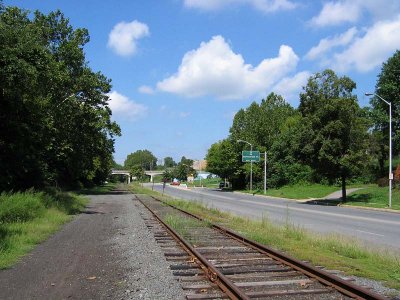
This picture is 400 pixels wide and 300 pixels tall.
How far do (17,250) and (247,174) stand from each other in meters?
75.4

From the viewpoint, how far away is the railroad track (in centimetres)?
743

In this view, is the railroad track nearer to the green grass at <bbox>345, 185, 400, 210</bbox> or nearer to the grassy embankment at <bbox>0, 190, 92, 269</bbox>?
the grassy embankment at <bbox>0, 190, 92, 269</bbox>

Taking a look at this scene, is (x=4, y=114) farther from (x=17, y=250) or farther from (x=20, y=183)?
(x=17, y=250)

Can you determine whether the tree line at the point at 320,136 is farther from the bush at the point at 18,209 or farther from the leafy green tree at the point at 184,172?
the leafy green tree at the point at 184,172

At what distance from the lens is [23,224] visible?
16.7 metres

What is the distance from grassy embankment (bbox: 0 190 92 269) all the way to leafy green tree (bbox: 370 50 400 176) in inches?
1927

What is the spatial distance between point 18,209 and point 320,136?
29531mm

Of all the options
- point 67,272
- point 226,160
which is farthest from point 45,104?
point 226,160

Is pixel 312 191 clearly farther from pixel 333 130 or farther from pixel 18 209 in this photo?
pixel 18 209

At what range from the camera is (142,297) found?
746cm

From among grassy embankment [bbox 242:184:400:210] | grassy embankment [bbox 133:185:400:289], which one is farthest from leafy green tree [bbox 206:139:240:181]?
grassy embankment [bbox 133:185:400:289]

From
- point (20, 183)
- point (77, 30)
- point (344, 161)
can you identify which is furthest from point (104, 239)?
point (77, 30)

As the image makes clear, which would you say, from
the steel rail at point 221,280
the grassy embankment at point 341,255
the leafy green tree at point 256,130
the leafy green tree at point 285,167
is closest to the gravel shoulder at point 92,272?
the steel rail at point 221,280

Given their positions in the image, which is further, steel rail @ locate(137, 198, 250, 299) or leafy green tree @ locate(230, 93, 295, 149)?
leafy green tree @ locate(230, 93, 295, 149)
